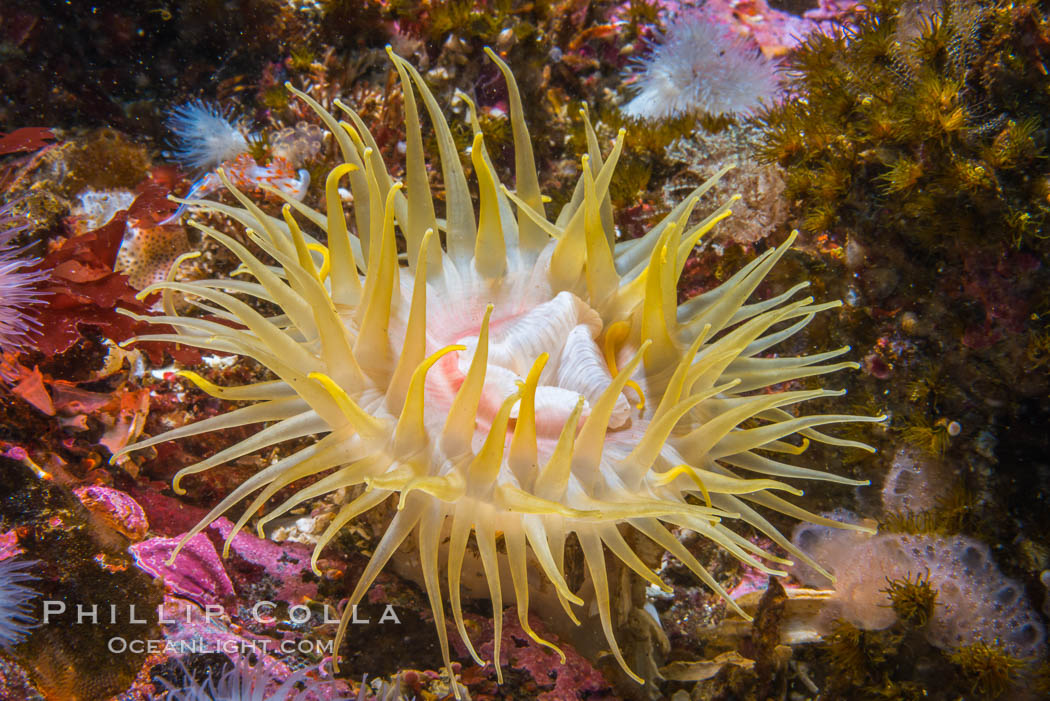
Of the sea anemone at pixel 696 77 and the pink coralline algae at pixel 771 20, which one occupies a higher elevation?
the pink coralline algae at pixel 771 20

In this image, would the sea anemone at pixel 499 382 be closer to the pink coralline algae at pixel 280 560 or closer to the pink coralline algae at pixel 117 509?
the pink coralline algae at pixel 280 560

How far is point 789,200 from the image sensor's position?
125 inches

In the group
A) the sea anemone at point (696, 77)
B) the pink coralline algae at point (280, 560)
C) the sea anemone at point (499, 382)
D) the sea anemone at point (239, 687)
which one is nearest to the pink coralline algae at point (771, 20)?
the sea anemone at point (696, 77)

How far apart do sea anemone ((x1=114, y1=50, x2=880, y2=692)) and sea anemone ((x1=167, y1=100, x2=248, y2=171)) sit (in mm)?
1565

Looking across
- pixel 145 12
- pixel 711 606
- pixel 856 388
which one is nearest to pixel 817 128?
pixel 856 388

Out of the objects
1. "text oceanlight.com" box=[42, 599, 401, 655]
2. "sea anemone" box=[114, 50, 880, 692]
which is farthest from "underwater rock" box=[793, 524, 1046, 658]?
"text oceanlight.com" box=[42, 599, 401, 655]

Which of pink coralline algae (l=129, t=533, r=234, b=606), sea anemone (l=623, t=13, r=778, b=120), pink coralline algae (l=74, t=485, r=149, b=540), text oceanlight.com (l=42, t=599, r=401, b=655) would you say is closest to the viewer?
text oceanlight.com (l=42, t=599, r=401, b=655)

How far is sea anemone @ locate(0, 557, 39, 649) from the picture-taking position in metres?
2.05

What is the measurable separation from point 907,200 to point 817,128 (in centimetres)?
61

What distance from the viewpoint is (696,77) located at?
4379mm

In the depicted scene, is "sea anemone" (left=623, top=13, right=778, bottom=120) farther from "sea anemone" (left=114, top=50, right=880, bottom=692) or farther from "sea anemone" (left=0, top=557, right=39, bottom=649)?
"sea anemone" (left=0, top=557, right=39, bottom=649)

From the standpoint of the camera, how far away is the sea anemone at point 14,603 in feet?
6.74

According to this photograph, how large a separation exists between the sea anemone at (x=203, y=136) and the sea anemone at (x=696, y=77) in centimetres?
267

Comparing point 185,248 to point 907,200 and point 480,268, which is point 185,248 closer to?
point 480,268
